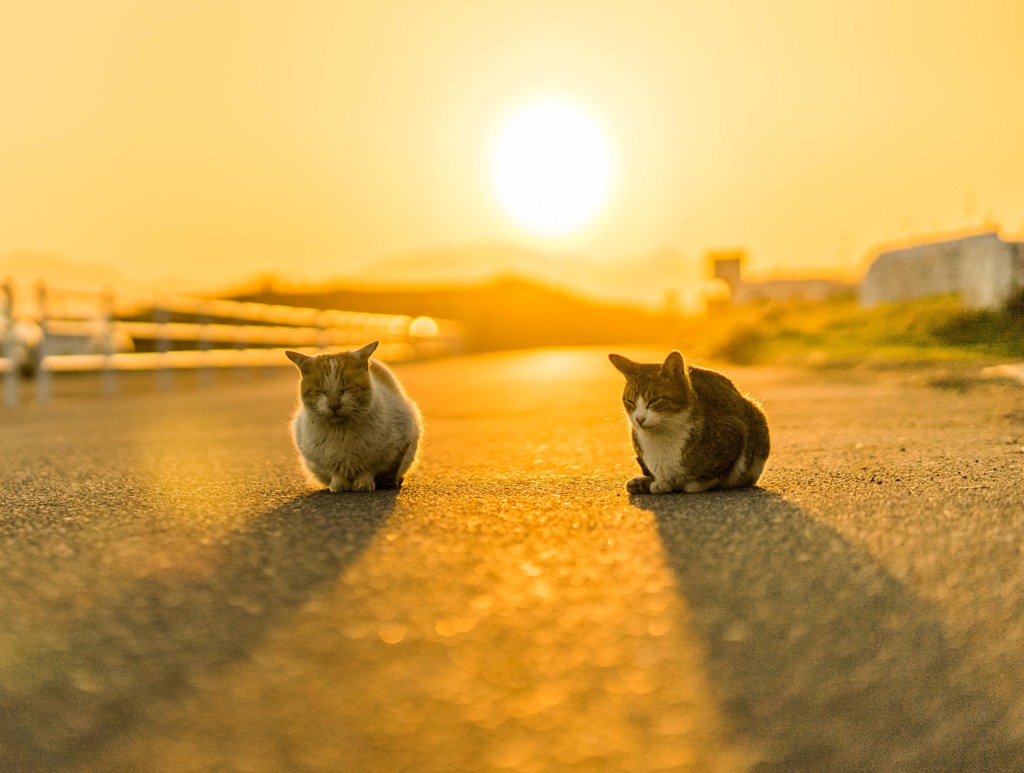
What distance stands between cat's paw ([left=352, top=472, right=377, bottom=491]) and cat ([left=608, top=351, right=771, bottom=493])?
949mm

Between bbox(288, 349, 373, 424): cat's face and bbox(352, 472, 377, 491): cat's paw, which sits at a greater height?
bbox(288, 349, 373, 424): cat's face

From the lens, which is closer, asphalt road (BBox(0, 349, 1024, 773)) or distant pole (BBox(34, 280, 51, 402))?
asphalt road (BBox(0, 349, 1024, 773))

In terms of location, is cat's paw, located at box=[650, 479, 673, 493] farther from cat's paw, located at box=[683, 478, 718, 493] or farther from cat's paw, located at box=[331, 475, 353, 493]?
cat's paw, located at box=[331, 475, 353, 493]

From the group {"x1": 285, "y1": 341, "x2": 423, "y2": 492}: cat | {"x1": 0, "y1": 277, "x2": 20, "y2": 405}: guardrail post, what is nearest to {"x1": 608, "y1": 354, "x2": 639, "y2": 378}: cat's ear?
{"x1": 285, "y1": 341, "x2": 423, "y2": 492}: cat

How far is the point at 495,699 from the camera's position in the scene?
5.65ft

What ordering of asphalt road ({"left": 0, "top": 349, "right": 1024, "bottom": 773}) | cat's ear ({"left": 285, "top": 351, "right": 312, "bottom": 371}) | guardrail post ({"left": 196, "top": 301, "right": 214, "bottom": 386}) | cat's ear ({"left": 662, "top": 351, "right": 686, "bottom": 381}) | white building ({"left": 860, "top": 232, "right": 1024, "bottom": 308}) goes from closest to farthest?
asphalt road ({"left": 0, "top": 349, "right": 1024, "bottom": 773}) < cat's ear ({"left": 662, "top": 351, "right": 686, "bottom": 381}) < cat's ear ({"left": 285, "top": 351, "right": 312, "bottom": 371}) < white building ({"left": 860, "top": 232, "right": 1024, "bottom": 308}) < guardrail post ({"left": 196, "top": 301, "right": 214, "bottom": 386})

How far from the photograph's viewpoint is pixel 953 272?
491 inches

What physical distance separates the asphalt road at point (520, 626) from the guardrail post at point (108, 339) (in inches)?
352

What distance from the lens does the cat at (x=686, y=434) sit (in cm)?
357

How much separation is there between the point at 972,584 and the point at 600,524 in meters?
1.05

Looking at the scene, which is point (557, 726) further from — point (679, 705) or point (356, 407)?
point (356, 407)

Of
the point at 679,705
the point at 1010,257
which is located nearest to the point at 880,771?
the point at 679,705

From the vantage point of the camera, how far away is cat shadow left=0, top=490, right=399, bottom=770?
1657mm

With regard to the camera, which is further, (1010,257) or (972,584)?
(1010,257)
